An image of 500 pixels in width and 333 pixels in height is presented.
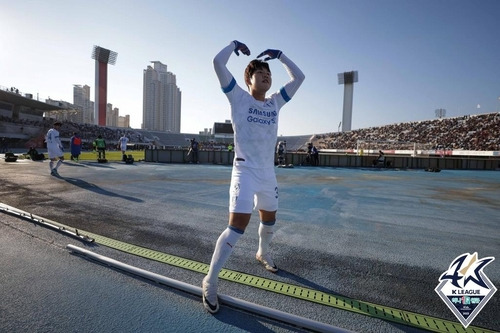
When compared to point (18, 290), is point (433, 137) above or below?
above

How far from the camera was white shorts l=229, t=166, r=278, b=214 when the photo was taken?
2.27 meters

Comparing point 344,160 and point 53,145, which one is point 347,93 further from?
point 53,145

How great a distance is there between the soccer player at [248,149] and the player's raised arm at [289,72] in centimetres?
25

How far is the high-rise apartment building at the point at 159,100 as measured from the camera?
5192 inches

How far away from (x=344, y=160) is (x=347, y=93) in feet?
254

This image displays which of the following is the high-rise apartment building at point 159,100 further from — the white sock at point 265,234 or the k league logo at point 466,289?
the k league logo at point 466,289

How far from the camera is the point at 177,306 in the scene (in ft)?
6.77

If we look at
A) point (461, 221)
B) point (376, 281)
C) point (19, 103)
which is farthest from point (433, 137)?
point (19, 103)

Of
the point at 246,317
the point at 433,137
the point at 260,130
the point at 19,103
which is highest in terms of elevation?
the point at 19,103

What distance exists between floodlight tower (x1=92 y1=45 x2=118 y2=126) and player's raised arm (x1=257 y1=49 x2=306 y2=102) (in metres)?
91.4

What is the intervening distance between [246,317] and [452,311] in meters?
1.65

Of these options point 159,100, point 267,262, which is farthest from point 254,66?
point 159,100

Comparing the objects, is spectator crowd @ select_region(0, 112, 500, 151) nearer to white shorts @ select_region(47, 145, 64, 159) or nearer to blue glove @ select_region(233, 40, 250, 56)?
white shorts @ select_region(47, 145, 64, 159)

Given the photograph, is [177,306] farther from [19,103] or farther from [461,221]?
[19,103]
